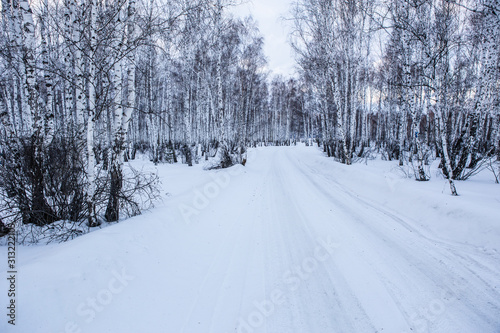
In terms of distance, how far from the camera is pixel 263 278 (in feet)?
9.16

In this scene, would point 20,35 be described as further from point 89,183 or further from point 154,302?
point 154,302

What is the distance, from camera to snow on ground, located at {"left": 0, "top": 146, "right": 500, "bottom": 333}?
6.89ft

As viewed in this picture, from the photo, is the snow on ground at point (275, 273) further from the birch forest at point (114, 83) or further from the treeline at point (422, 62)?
the treeline at point (422, 62)

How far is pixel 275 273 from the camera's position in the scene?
289 centimetres

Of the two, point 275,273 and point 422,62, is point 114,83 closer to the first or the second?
point 275,273

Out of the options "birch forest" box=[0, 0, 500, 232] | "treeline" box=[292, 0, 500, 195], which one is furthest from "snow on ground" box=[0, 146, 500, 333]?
"treeline" box=[292, 0, 500, 195]

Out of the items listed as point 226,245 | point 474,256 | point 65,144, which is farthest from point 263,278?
point 65,144

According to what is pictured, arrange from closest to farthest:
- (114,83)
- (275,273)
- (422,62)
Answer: (275,273), (114,83), (422,62)

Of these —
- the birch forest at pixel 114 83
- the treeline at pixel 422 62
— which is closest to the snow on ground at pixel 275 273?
the birch forest at pixel 114 83

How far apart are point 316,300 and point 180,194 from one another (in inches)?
197

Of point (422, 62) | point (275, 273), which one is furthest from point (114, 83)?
point (422, 62)

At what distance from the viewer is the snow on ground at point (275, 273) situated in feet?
6.89

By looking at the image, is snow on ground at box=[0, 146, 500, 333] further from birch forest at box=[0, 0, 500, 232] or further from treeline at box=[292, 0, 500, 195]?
treeline at box=[292, 0, 500, 195]

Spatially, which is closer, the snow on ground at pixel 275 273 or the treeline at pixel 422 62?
the snow on ground at pixel 275 273
